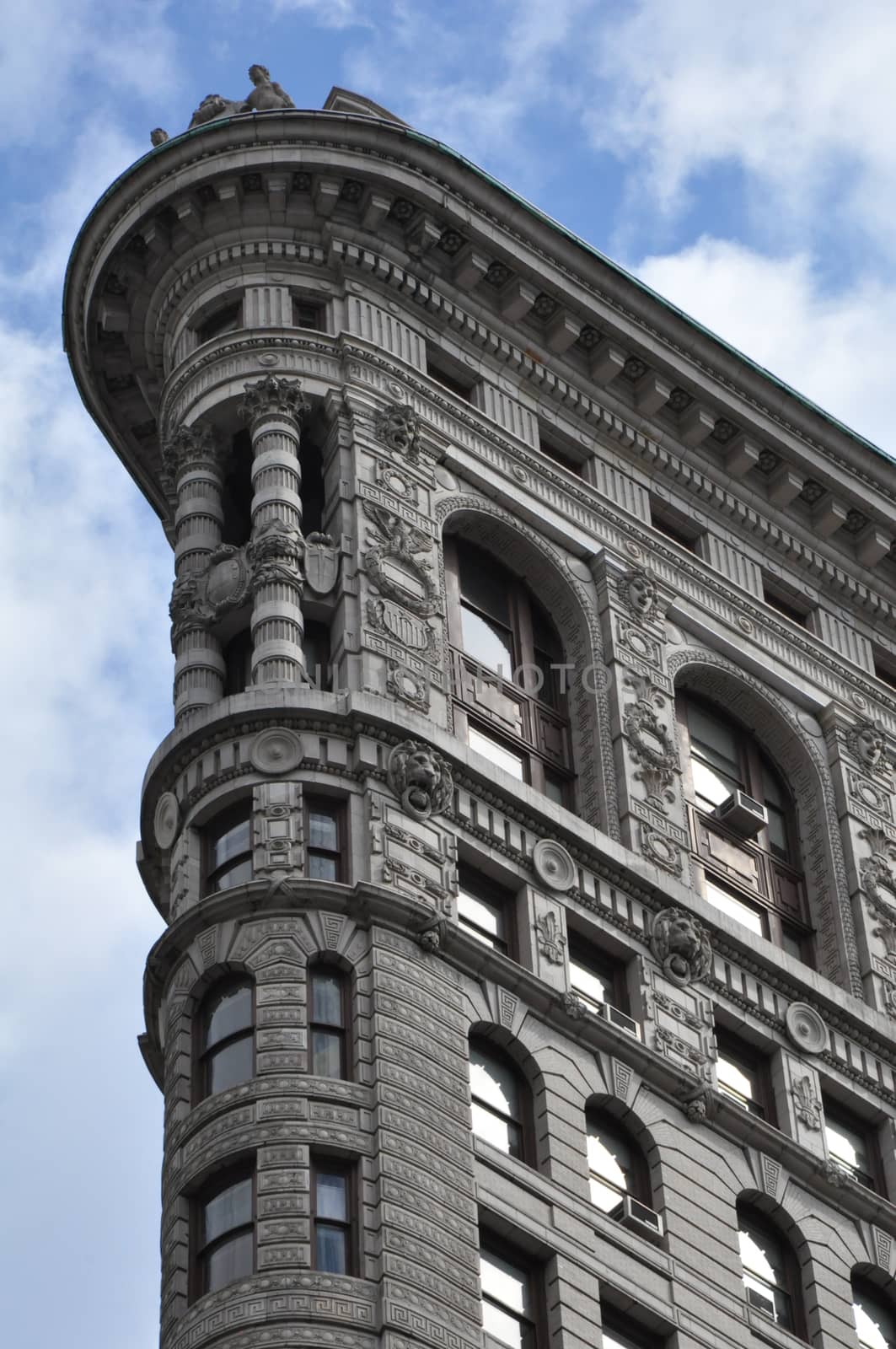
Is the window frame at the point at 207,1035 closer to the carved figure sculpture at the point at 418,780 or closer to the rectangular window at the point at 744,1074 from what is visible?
the carved figure sculpture at the point at 418,780

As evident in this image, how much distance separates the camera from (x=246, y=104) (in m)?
63.9

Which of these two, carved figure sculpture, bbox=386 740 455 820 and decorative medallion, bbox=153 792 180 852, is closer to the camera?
carved figure sculpture, bbox=386 740 455 820

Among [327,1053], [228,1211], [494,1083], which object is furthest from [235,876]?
[228,1211]

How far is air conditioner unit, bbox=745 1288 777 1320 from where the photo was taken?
49.7 meters

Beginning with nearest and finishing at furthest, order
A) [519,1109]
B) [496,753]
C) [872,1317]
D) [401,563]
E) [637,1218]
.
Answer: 1. [637,1218]
2. [519,1109]
3. [872,1317]
4. [401,563]
5. [496,753]

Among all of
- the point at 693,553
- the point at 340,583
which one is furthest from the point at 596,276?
the point at 340,583

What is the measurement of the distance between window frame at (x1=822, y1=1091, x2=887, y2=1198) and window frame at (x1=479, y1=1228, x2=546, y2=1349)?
8.72 metres

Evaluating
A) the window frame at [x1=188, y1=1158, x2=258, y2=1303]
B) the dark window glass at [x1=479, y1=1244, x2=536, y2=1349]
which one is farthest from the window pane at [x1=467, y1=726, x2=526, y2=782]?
the window frame at [x1=188, y1=1158, x2=258, y2=1303]

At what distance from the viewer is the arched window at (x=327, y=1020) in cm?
4662

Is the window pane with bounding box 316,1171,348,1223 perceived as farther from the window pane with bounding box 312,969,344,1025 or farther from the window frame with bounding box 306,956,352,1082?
the window pane with bounding box 312,969,344,1025

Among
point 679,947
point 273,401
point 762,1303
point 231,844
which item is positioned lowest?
point 762,1303

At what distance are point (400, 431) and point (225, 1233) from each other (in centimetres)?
1725

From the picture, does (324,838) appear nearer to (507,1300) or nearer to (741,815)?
(507,1300)

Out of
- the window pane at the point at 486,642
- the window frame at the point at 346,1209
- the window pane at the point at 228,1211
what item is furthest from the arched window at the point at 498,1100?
the window pane at the point at 486,642
